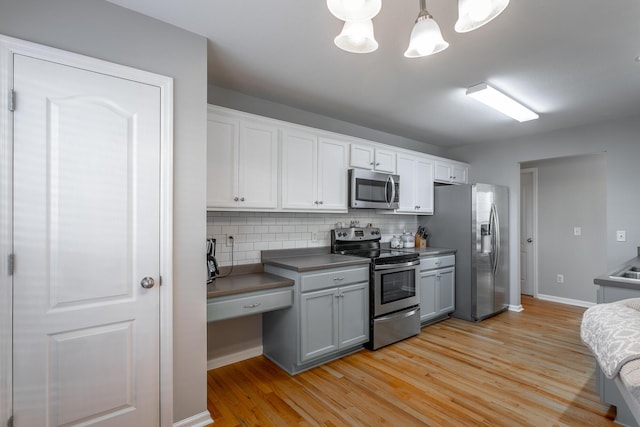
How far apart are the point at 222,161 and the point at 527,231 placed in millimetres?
5229

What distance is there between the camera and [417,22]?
1186mm

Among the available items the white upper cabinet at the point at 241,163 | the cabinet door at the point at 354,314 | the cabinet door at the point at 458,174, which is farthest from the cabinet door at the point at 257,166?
the cabinet door at the point at 458,174

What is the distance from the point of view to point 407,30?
194 cm

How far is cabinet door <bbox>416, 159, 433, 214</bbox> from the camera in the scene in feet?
13.8

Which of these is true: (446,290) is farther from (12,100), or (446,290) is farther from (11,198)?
(12,100)

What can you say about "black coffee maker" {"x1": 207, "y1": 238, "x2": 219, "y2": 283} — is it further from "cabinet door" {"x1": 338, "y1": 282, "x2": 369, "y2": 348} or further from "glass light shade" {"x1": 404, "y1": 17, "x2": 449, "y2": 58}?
"glass light shade" {"x1": 404, "y1": 17, "x2": 449, "y2": 58}

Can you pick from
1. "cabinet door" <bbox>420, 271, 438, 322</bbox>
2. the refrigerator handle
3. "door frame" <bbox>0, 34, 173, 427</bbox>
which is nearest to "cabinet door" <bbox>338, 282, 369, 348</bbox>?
"cabinet door" <bbox>420, 271, 438, 322</bbox>

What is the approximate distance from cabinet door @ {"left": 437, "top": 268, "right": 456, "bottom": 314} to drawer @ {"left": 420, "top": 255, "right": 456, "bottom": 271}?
0.08 m

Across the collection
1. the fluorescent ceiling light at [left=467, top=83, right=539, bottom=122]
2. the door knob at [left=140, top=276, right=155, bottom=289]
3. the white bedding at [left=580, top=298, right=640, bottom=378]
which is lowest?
the door knob at [left=140, top=276, right=155, bottom=289]

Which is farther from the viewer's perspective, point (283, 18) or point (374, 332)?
point (374, 332)

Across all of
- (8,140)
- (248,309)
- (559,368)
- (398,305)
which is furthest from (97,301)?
(559,368)

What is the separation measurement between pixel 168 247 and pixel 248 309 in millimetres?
865

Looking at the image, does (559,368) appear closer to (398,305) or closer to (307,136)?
(398,305)

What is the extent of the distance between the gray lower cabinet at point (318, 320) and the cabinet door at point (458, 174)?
2574 mm
